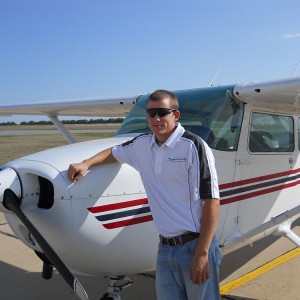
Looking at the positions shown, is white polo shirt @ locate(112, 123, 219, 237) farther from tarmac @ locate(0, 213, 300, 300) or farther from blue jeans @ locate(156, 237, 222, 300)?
tarmac @ locate(0, 213, 300, 300)

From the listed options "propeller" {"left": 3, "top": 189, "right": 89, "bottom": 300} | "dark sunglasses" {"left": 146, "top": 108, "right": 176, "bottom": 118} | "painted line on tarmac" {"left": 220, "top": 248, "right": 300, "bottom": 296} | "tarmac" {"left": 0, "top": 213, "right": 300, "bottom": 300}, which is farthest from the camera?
"painted line on tarmac" {"left": 220, "top": 248, "right": 300, "bottom": 296}

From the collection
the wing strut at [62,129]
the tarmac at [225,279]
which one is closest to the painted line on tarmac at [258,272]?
the tarmac at [225,279]

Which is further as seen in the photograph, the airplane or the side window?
the side window

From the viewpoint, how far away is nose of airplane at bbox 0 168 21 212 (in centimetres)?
279

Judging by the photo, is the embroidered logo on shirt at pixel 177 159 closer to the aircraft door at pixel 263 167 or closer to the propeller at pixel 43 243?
the propeller at pixel 43 243

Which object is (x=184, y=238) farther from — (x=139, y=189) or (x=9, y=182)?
(x=9, y=182)

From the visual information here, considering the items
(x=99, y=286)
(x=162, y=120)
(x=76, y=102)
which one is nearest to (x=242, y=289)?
(x=99, y=286)

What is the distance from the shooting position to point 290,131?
471 centimetres

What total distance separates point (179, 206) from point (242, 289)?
8.61ft

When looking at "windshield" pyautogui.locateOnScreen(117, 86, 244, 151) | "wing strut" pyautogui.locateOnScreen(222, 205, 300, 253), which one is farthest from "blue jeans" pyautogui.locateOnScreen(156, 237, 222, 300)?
"windshield" pyautogui.locateOnScreen(117, 86, 244, 151)

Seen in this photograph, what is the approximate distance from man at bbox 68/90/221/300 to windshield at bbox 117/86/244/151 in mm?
1377

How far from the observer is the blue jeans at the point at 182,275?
2.34 meters

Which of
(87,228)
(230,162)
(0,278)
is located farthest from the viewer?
(0,278)

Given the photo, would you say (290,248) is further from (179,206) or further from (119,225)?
(179,206)
